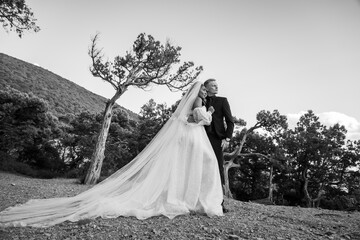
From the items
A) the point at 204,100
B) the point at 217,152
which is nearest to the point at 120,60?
the point at 204,100

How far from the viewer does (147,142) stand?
806 inches

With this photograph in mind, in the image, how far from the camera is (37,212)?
3688 millimetres

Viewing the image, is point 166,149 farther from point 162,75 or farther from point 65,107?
point 65,107

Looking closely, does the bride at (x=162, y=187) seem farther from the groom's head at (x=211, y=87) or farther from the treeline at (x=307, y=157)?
the treeline at (x=307, y=157)

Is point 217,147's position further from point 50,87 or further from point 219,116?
point 50,87

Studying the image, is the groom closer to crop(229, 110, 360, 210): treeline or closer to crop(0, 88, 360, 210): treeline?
crop(0, 88, 360, 210): treeline

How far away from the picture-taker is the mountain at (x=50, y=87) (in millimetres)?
37219

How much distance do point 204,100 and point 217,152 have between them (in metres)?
1.30

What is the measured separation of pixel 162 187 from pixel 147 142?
53.5 ft

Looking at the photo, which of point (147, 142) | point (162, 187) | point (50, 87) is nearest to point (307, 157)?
point (147, 142)

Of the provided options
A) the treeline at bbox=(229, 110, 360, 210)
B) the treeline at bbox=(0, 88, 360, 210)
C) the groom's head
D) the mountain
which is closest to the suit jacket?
the groom's head

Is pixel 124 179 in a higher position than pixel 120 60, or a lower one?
lower

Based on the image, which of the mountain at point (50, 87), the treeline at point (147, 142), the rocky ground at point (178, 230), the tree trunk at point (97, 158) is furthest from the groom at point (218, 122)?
the mountain at point (50, 87)

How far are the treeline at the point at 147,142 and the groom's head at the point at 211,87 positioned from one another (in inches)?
587
